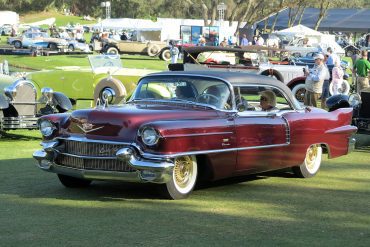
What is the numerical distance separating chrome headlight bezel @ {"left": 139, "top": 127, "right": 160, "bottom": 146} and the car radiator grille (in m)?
0.25

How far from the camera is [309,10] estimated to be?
264 feet

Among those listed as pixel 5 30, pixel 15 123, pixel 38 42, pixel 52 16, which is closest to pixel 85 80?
pixel 15 123

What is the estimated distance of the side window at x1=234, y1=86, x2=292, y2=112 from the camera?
790 cm

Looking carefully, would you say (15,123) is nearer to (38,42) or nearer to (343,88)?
(343,88)

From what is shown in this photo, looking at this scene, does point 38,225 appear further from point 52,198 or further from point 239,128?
point 239,128

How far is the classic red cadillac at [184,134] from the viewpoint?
22.0 ft

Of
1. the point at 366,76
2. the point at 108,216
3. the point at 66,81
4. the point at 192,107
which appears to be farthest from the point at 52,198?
the point at 366,76

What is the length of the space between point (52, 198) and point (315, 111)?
3760 mm

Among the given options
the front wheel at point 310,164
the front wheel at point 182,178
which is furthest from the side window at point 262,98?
the front wheel at point 182,178

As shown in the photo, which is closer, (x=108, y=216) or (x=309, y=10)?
(x=108, y=216)

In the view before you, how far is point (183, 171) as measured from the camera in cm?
709

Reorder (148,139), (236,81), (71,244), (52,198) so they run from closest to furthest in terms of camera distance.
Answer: (71,244), (148,139), (52,198), (236,81)

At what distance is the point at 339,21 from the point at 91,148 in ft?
Answer: 201

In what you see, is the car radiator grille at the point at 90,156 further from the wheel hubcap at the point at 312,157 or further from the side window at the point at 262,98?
the wheel hubcap at the point at 312,157
